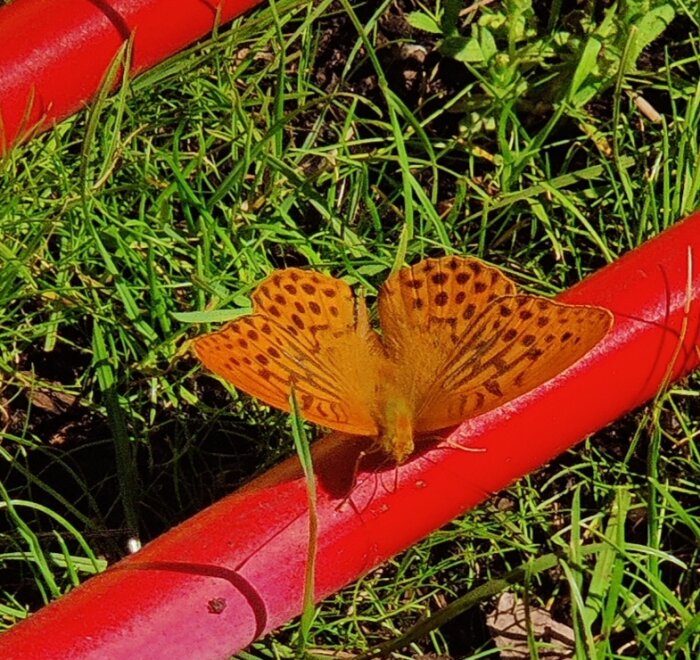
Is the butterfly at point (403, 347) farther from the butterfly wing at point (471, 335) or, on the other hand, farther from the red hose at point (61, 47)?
the red hose at point (61, 47)

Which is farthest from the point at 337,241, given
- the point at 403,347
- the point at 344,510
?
the point at 344,510

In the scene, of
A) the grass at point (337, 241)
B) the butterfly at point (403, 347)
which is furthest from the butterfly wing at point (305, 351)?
the grass at point (337, 241)

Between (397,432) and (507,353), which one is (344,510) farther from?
(507,353)

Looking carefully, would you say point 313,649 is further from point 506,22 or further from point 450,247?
point 506,22

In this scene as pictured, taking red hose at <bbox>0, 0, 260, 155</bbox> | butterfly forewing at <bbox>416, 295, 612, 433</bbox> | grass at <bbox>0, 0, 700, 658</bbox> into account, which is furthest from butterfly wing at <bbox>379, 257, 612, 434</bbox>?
red hose at <bbox>0, 0, 260, 155</bbox>

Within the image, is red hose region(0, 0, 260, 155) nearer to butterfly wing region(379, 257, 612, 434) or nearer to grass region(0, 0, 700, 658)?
grass region(0, 0, 700, 658)

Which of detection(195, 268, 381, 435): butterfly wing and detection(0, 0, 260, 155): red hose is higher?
detection(0, 0, 260, 155): red hose
